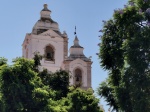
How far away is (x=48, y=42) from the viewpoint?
3509 cm

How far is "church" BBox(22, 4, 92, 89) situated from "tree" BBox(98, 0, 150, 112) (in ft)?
53.7

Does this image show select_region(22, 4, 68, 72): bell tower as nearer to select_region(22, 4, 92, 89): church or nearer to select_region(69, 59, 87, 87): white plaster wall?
select_region(22, 4, 92, 89): church

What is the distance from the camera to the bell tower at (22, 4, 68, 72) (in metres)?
34.9

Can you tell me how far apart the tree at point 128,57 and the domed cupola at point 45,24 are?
17.4 metres

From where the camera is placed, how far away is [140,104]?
15977 millimetres

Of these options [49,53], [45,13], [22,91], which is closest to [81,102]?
[22,91]

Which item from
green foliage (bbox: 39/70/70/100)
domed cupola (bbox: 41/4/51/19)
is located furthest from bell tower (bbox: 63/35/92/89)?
green foliage (bbox: 39/70/70/100)

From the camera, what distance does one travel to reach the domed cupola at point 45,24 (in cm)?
3519

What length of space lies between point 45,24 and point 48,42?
1.34 m

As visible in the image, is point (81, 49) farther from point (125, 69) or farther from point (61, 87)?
point (125, 69)

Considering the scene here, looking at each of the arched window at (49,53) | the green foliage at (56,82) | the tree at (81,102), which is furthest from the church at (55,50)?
A: the tree at (81,102)

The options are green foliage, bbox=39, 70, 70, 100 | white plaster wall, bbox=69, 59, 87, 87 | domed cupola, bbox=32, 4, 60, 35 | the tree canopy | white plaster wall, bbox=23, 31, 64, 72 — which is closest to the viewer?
the tree canopy

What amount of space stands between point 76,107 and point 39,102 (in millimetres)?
3742

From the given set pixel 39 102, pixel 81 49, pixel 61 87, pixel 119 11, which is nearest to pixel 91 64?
pixel 81 49
